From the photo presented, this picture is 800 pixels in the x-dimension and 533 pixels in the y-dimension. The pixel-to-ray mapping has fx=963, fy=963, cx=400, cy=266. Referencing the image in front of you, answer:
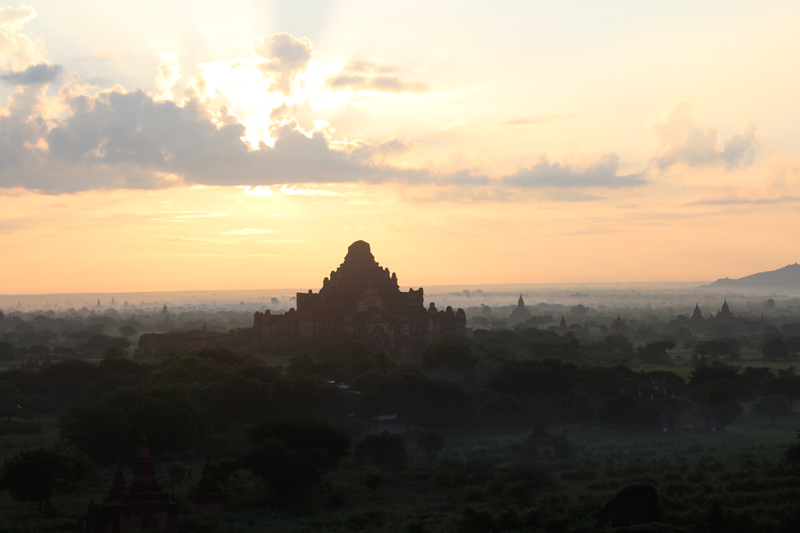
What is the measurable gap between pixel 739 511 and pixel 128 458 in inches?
1183

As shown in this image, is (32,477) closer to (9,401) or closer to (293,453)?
(293,453)

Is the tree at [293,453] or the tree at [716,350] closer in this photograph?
the tree at [293,453]

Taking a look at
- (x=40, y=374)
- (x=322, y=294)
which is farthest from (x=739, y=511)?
(x=322, y=294)

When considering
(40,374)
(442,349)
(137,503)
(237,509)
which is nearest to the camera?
(137,503)

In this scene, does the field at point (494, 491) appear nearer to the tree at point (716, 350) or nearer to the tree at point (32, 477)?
the tree at point (32, 477)

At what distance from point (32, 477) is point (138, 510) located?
6.75 metres

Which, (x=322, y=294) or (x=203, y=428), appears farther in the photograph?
(x=322, y=294)

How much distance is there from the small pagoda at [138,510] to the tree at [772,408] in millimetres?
44317

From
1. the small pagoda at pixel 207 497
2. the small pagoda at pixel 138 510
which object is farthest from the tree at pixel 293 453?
the small pagoda at pixel 138 510

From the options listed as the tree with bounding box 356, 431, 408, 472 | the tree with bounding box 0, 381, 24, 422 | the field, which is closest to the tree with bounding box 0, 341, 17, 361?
the tree with bounding box 0, 381, 24, 422

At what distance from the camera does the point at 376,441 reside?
4894cm

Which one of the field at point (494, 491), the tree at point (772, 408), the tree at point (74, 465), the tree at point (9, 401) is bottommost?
the field at point (494, 491)

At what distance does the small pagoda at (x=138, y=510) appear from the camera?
110ft

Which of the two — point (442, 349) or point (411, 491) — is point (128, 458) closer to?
point (411, 491)
